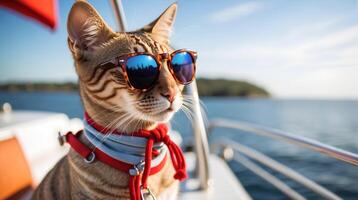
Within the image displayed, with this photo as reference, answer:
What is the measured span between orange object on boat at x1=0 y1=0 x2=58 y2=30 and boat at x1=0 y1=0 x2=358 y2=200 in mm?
597

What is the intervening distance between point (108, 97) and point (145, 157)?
23cm

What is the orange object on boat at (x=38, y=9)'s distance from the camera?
1.50 metres

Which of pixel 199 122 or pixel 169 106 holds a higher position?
pixel 169 106

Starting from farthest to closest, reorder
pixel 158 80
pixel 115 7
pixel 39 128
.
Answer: pixel 39 128, pixel 115 7, pixel 158 80

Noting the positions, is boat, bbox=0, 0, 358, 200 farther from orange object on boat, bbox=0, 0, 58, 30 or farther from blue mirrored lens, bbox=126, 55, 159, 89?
orange object on boat, bbox=0, 0, 58, 30

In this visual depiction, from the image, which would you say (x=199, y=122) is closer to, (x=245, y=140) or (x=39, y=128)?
(x=39, y=128)

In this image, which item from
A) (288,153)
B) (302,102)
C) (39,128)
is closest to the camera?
(39,128)

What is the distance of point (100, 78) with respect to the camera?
95cm

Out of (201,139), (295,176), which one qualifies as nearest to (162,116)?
(201,139)

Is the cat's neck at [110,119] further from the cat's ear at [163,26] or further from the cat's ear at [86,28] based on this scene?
the cat's ear at [163,26]

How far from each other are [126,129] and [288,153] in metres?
17.0

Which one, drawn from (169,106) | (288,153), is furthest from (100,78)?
(288,153)

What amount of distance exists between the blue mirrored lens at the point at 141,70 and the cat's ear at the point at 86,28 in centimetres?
22

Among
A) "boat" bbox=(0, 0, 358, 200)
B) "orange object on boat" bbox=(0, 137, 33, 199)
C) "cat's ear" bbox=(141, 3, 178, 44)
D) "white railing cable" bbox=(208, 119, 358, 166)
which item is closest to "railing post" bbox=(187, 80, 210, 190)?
"boat" bbox=(0, 0, 358, 200)
